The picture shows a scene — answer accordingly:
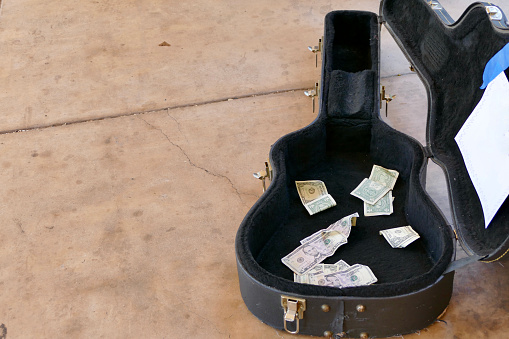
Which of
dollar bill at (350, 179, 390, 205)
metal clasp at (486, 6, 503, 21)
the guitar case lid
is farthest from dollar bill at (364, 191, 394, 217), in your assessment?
metal clasp at (486, 6, 503, 21)

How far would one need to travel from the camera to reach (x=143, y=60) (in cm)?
314

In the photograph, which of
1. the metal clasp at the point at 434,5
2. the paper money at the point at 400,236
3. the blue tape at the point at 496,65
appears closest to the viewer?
the blue tape at the point at 496,65

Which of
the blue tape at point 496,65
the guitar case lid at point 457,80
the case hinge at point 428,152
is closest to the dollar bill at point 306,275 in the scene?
the guitar case lid at point 457,80

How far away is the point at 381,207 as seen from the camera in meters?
2.16

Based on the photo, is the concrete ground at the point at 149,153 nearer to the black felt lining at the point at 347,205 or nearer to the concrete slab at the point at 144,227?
the concrete slab at the point at 144,227

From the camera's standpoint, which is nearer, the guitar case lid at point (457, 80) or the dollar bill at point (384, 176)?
the guitar case lid at point (457, 80)

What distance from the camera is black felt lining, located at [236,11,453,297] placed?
1.77 m

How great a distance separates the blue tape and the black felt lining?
0.35 m

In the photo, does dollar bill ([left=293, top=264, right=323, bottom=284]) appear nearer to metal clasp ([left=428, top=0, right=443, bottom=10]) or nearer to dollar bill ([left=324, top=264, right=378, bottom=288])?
dollar bill ([left=324, top=264, right=378, bottom=288])

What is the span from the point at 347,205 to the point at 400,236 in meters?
0.27

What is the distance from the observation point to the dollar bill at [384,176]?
87.6 inches

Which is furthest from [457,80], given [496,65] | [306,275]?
[306,275]

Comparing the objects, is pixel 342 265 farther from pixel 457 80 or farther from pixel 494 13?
Answer: pixel 494 13

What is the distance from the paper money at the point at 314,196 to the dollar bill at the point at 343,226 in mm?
93
